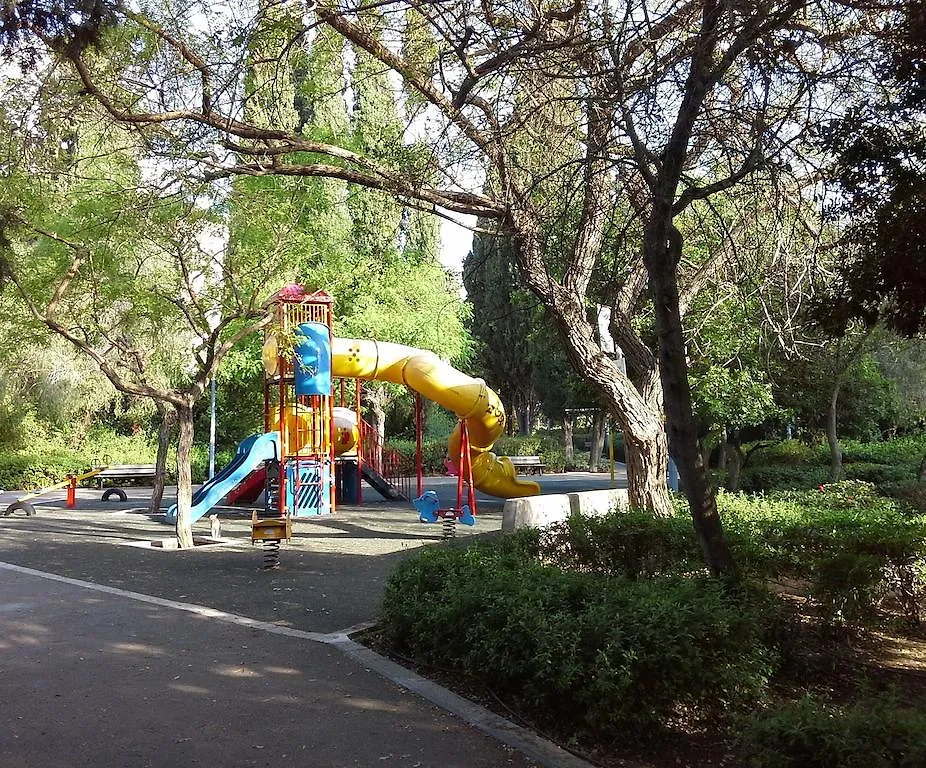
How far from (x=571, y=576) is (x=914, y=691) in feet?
7.82

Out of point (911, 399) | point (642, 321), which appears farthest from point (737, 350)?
point (911, 399)

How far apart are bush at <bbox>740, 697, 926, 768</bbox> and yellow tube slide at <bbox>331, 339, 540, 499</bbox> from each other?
1473 centimetres

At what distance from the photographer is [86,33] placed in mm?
5102

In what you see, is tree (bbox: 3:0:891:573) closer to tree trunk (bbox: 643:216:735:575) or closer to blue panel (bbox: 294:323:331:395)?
tree trunk (bbox: 643:216:735:575)

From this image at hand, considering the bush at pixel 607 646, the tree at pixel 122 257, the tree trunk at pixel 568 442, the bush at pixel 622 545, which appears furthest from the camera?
the tree trunk at pixel 568 442

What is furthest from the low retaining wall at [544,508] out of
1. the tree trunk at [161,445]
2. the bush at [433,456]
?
the bush at [433,456]

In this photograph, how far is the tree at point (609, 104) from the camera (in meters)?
5.82

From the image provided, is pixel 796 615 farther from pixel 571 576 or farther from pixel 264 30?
pixel 264 30

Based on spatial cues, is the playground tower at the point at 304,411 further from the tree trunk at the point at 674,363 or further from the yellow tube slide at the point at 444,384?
the tree trunk at the point at 674,363

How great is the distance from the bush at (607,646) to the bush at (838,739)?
87cm

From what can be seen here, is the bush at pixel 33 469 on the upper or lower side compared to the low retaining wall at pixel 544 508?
upper

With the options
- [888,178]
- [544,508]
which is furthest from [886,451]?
[888,178]

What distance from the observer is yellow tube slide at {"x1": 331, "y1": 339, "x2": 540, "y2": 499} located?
1855 cm

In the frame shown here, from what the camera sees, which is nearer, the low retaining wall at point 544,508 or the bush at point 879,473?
the low retaining wall at point 544,508
